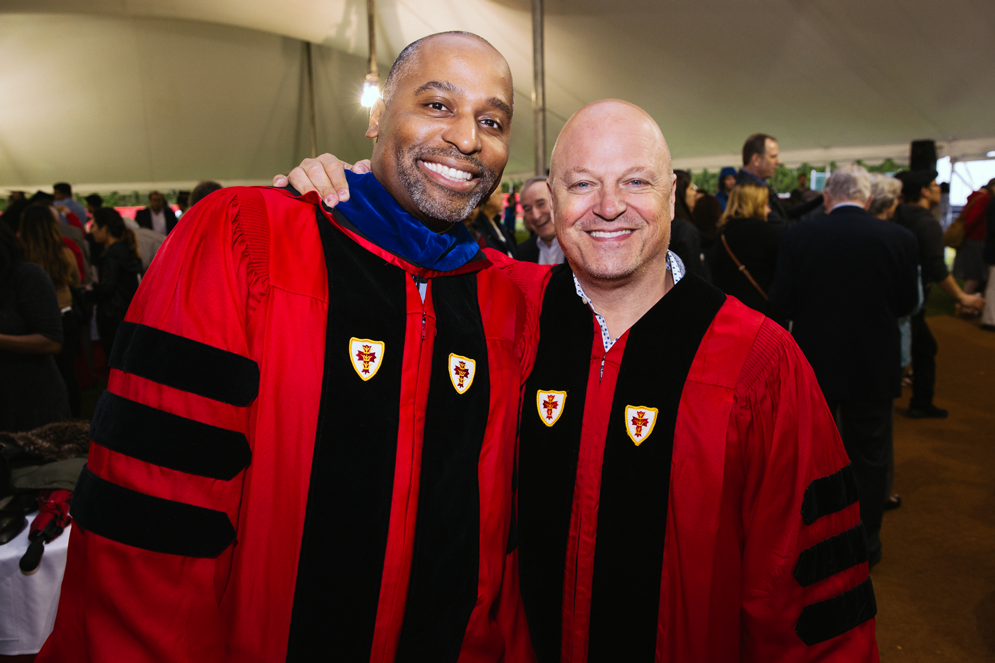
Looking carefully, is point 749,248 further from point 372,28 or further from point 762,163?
point 372,28

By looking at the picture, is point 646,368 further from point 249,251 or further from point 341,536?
point 249,251

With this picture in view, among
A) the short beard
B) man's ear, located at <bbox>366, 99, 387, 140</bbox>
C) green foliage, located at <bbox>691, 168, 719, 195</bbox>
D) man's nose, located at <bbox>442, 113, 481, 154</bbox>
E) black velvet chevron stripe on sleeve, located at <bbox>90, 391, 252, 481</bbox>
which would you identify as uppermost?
green foliage, located at <bbox>691, 168, 719, 195</bbox>

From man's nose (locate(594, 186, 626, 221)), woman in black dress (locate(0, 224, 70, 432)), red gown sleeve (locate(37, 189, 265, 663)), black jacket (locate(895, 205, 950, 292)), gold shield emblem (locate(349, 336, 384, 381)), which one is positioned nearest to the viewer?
red gown sleeve (locate(37, 189, 265, 663))

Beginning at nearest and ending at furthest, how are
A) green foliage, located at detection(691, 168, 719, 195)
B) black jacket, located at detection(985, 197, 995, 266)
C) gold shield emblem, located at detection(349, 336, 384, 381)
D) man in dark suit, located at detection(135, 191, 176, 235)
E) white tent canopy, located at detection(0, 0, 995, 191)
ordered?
gold shield emblem, located at detection(349, 336, 384, 381) → black jacket, located at detection(985, 197, 995, 266) → man in dark suit, located at detection(135, 191, 176, 235) → white tent canopy, located at detection(0, 0, 995, 191) → green foliage, located at detection(691, 168, 719, 195)

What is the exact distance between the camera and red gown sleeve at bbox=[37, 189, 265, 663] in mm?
1157

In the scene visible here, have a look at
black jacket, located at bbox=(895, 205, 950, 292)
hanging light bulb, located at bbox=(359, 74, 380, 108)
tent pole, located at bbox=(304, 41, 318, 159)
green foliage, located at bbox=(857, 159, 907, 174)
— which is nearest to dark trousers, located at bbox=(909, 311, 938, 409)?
black jacket, located at bbox=(895, 205, 950, 292)

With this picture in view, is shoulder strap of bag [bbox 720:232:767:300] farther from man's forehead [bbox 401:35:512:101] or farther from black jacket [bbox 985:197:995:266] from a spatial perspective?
black jacket [bbox 985:197:995:266]

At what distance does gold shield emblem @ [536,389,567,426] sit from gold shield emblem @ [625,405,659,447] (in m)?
0.18

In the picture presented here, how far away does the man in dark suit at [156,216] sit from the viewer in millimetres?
10047

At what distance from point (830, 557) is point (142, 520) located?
4.77ft

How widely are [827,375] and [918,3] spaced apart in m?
8.39

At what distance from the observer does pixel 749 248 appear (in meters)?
4.15

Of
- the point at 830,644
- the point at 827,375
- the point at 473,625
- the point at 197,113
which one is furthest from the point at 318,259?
the point at 197,113

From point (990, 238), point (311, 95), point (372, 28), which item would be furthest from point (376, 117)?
point (311, 95)
